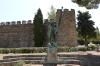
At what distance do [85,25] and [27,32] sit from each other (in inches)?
432

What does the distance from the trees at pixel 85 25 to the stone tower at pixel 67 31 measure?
9.05 meters

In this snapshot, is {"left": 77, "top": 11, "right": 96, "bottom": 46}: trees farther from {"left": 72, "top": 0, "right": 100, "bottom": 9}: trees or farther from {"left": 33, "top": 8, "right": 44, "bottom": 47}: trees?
{"left": 72, "top": 0, "right": 100, "bottom": 9}: trees

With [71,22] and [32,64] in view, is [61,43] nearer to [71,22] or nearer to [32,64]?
[71,22]

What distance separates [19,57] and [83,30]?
19.2m

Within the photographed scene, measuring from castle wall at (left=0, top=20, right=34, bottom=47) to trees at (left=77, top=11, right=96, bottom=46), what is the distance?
402 inches

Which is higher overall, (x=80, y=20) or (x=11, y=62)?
(x=80, y=20)

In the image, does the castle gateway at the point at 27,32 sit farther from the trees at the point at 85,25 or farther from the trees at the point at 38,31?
the trees at the point at 85,25

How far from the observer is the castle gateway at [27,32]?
23.8 metres

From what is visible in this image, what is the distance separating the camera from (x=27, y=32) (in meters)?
26.5

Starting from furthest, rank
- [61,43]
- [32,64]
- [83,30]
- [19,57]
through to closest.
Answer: [83,30] → [61,43] → [19,57] → [32,64]

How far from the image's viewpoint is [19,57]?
50.8ft

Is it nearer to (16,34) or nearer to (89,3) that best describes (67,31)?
(89,3)

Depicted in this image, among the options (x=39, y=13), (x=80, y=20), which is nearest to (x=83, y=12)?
(x=80, y=20)

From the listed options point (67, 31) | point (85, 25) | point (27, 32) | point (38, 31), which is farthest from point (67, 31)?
point (85, 25)
